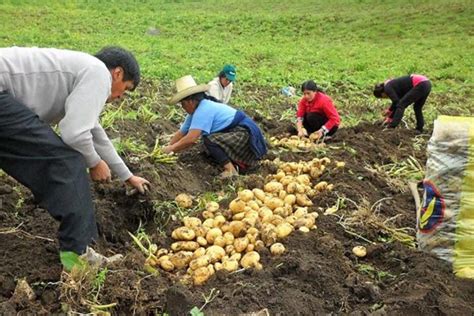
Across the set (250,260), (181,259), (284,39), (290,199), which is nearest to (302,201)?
(290,199)

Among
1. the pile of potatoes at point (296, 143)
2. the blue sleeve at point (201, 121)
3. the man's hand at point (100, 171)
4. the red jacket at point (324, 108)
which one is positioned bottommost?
the pile of potatoes at point (296, 143)

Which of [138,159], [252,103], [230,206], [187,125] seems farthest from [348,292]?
[252,103]

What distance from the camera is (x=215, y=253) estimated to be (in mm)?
3719

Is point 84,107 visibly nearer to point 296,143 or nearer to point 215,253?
point 215,253

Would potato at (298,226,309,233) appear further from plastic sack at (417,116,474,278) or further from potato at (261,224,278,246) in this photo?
plastic sack at (417,116,474,278)

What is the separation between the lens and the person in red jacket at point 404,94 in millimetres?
7492

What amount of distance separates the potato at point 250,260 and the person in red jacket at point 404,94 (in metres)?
4.43

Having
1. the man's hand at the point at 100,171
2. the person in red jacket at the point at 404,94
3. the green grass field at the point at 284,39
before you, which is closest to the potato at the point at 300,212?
the man's hand at the point at 100,171

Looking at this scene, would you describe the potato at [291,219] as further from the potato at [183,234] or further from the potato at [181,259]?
the potato at [181,259]

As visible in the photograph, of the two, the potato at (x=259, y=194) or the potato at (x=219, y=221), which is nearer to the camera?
the potato at (x=219, y=221)

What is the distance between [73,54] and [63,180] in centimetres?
76

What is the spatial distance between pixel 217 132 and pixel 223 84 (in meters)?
2.16

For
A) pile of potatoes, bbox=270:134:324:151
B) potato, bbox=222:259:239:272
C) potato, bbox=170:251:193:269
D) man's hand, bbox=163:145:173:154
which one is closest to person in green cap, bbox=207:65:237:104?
pile of potatoes, bbox=270:134:324:151

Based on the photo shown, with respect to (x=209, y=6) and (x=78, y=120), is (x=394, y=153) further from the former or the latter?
(x=209, y=6)
